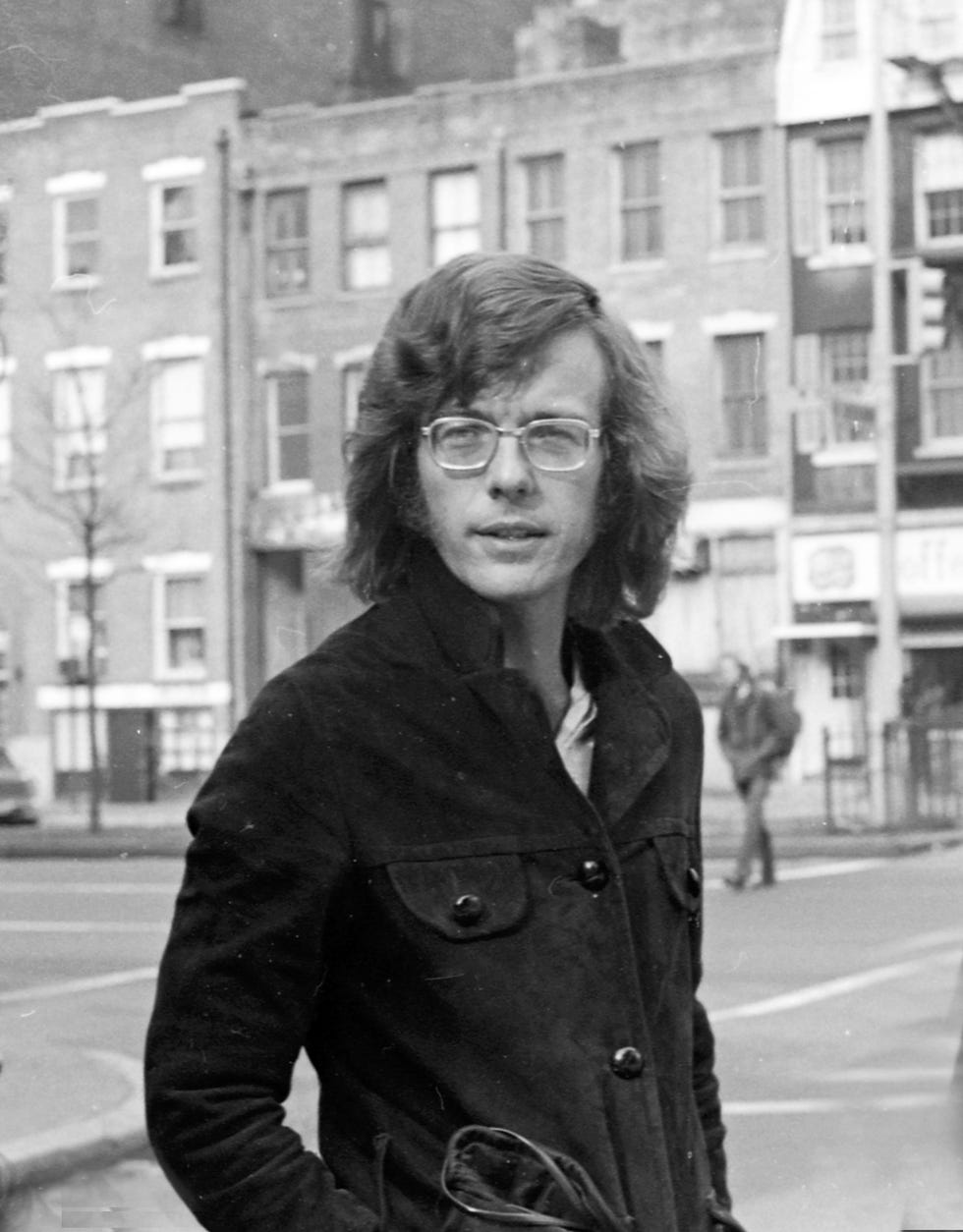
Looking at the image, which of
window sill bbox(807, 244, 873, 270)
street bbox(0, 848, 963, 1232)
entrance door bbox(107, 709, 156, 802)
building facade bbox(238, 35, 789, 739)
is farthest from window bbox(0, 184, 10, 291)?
window sill bbox(807, 244, 873, 270)

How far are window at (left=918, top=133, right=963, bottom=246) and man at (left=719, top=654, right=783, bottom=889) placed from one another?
1.66 ft

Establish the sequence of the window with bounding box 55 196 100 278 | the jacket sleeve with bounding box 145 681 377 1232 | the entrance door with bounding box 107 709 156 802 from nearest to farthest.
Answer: the jacket sleeve with bounding box 145 681 377 1232 → the entrance door with bounding box 107 709 156 802 → the window with bounding box 55 196 100 278

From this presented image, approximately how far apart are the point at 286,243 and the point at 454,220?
189mm

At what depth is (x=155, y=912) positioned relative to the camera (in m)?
2.21

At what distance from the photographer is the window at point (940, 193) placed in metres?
2.18

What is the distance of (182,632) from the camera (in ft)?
6.47

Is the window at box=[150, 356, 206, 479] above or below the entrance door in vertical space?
above

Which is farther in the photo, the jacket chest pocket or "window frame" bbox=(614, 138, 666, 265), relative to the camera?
"window frame" bbox=(614, 138, 666, 265)

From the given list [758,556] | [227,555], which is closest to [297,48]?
[227,555]

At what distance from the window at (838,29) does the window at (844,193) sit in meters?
0.11

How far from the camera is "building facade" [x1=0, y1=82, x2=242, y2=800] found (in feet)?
6.48

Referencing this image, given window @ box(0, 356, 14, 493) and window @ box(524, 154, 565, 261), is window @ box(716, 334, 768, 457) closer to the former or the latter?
window @ box(524, 154, 565, 261)

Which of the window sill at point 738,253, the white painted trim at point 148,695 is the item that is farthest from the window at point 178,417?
the window sill at point 738,253

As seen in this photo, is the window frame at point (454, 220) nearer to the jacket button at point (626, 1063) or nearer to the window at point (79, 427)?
the window at point (79, 427)
